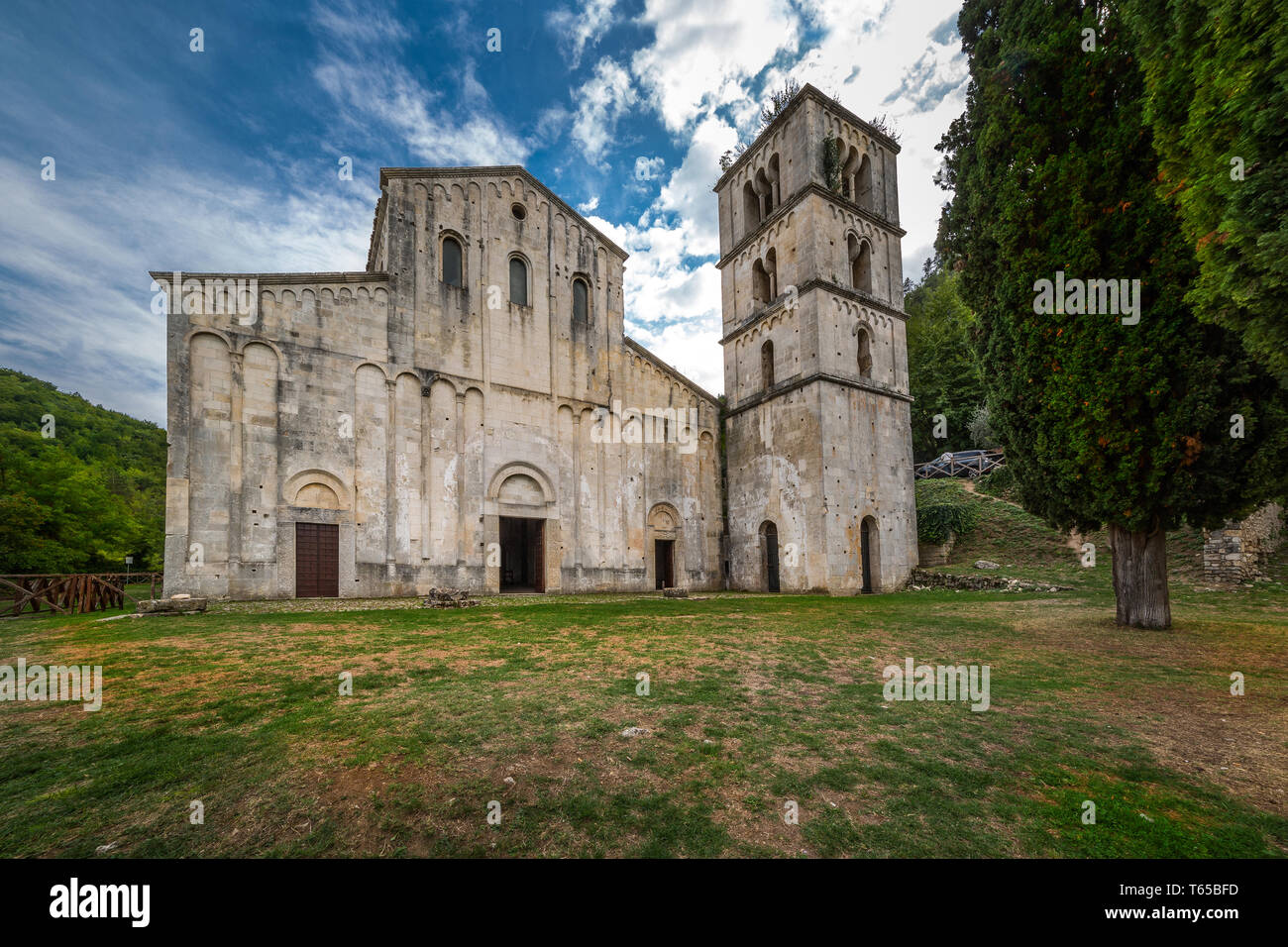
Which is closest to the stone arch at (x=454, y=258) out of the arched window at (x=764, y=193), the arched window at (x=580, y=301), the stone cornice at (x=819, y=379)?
the arched window at (x=580, y=301)

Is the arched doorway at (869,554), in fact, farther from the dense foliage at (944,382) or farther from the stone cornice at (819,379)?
the dense foliage at (944,382)

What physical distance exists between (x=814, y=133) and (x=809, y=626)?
68.2ft

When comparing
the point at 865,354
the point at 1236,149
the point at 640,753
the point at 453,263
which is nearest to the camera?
the point at 640,753

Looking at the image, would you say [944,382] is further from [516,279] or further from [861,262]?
[516,279]

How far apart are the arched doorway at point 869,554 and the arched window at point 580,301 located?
14781mm

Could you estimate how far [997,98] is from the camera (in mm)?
10172

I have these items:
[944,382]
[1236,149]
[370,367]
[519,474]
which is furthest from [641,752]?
[944,382]

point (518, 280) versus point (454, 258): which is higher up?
point (454, 258)

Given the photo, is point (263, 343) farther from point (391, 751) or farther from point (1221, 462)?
point (1221, 462)

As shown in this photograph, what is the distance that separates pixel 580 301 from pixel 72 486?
26.1 m

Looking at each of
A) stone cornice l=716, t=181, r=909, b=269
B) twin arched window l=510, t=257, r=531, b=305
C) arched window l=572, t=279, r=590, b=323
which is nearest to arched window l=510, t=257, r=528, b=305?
twin arched window l=510, t=257, r=531, b=305

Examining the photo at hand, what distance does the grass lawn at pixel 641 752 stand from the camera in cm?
292

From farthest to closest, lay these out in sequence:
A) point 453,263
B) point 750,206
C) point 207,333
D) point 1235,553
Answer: point 750,206 < point 453,263 < point 207,333 < point 1235,553

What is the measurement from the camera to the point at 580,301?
22.7 meters
